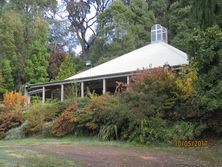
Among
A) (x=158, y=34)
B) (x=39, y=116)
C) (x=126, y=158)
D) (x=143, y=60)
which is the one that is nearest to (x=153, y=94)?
(x=126, y=158)

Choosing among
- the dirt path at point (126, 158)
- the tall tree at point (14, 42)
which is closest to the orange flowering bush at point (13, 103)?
the dirt path at point (126, 158)

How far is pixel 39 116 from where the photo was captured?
21.2m

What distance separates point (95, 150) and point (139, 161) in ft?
8.29

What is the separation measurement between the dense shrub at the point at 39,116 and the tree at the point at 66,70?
2353cm

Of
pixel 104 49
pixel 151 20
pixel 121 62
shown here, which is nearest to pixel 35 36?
pixel 104 49

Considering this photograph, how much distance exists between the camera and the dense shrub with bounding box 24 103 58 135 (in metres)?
20.9

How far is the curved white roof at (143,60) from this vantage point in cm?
2872

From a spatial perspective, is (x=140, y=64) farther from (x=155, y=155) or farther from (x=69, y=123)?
(x=155, y=155)

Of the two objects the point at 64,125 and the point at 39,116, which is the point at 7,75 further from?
the point at 64,125

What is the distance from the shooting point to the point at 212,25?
16125mm

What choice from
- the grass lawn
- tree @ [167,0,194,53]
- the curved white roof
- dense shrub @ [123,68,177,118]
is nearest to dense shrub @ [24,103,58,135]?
dense shrub @ [123,68,177,118]

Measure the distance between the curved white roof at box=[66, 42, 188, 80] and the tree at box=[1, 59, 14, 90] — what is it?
16.1 m
